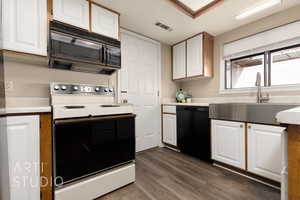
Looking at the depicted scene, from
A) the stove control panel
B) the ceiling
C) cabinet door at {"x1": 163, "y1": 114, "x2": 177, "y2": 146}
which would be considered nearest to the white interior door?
cabinet door at {"x1": 163, "y1": 114, "x2": 177, "y2": 146}

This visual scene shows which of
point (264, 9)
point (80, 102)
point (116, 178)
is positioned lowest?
point (116, 178)

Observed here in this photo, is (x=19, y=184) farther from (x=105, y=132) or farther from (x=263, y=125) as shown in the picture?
(x=263, y=125)

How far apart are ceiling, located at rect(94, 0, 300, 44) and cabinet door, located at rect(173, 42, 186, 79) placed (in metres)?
0.27

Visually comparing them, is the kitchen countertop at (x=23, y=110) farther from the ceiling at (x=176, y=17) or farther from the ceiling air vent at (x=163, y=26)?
the ceiling air vent at (x=163, y=26)

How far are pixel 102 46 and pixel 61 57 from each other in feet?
1.56

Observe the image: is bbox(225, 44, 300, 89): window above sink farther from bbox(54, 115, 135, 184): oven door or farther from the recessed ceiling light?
bbox(54, 115, 135, 184): oven door

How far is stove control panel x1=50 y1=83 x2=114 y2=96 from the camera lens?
1551mm

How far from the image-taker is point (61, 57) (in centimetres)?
140

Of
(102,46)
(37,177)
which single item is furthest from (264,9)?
(37,177)

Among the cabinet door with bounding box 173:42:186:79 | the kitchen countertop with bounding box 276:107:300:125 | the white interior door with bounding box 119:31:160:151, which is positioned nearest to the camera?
the kitchen countertop with bounding box 276:107:300:125

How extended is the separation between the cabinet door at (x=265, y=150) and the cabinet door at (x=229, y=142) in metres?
0.09

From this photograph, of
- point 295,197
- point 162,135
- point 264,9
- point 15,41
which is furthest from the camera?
point 162,135

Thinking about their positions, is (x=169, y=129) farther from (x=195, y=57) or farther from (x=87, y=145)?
(x=87, y=145)

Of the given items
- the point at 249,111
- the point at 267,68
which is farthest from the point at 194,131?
the point at 267,68
